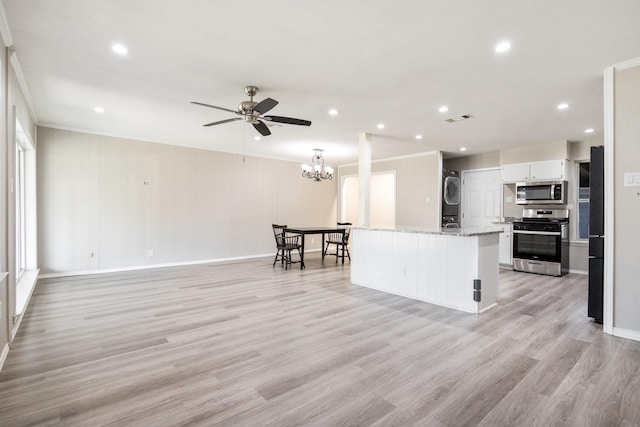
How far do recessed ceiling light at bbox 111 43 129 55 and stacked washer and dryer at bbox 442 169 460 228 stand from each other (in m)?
6.36

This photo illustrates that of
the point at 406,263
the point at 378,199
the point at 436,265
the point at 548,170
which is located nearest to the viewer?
the point at 436,265

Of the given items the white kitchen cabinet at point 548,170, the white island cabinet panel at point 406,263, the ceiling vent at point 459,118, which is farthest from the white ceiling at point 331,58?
the white island cabinet panel at point 406,263

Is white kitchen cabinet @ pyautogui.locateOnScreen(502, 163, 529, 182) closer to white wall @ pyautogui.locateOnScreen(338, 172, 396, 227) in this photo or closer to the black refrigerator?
the black refrigerator

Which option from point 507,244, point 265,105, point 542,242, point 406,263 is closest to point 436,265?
point 406,263

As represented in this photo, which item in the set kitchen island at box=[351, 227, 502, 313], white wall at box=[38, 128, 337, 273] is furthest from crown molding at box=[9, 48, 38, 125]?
kitchen island at box=[351, 227, 502, 313]

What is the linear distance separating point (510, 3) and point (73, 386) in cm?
384

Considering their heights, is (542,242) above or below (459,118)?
below

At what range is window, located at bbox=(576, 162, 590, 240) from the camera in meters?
6.09

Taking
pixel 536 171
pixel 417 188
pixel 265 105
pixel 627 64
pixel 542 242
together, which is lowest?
pixel 542 242

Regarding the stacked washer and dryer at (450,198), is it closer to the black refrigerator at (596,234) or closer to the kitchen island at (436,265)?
the kitchen island at (436,265)

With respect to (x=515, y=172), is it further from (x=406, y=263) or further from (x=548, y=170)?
(x=406, y=263)

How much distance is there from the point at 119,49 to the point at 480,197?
729cm

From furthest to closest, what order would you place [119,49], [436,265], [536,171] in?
1. [536,171]
2. [436,265]
3. [119,49]

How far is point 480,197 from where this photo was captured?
7.36 metres
